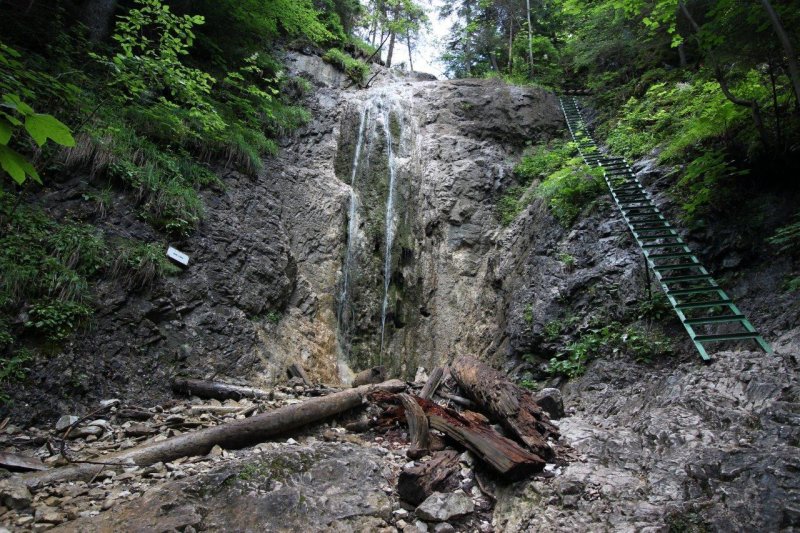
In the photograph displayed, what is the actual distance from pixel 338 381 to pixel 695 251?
7165 millimetres

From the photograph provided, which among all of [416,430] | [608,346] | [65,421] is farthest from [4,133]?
[608,346]

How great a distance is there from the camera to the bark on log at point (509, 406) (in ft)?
12.5

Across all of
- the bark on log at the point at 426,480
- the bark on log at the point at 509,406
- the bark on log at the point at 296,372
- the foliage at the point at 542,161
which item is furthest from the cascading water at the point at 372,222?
the bark on log at the point at 426,480

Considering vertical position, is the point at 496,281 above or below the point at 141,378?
above

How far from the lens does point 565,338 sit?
6.36m

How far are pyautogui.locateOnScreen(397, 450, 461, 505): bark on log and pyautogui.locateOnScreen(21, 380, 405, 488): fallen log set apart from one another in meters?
1.62

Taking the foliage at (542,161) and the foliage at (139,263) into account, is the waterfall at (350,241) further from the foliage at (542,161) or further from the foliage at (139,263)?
the foliage at (542,161)

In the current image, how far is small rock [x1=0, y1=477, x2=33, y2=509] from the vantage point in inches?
111

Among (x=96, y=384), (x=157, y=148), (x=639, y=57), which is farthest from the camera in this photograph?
(x=639, y=57)

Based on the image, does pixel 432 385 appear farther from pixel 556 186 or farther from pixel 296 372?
pixel 556 186

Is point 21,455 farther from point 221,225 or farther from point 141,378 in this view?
point 221,225

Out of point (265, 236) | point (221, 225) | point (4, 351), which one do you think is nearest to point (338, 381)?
point (265, 236)

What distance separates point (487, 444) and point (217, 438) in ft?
8.93

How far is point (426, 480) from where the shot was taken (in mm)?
3387
